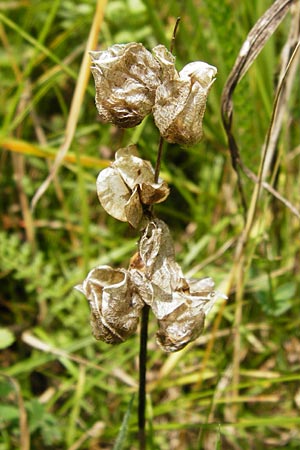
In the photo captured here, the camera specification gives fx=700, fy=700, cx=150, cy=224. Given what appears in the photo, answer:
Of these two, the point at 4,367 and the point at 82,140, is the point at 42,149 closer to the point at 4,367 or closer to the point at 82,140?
the point at 82,140

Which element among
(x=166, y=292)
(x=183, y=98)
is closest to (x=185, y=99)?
(x=183, y=98)

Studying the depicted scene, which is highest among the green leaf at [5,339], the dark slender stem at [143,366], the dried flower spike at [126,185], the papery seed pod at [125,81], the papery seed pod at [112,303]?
the papery seed pod at [125,81]

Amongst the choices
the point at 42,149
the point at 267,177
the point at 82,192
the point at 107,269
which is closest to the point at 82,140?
the point at 42,149

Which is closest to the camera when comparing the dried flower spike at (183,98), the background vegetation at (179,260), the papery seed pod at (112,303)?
the dried flower spike at (183,98)

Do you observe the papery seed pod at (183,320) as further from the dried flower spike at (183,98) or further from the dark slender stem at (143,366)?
the dried flower spike at (183,98)

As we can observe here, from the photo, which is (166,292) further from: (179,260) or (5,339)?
(179,260)

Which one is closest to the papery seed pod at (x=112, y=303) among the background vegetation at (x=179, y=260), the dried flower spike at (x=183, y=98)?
the dried flower spike at (x=183, y=98)
